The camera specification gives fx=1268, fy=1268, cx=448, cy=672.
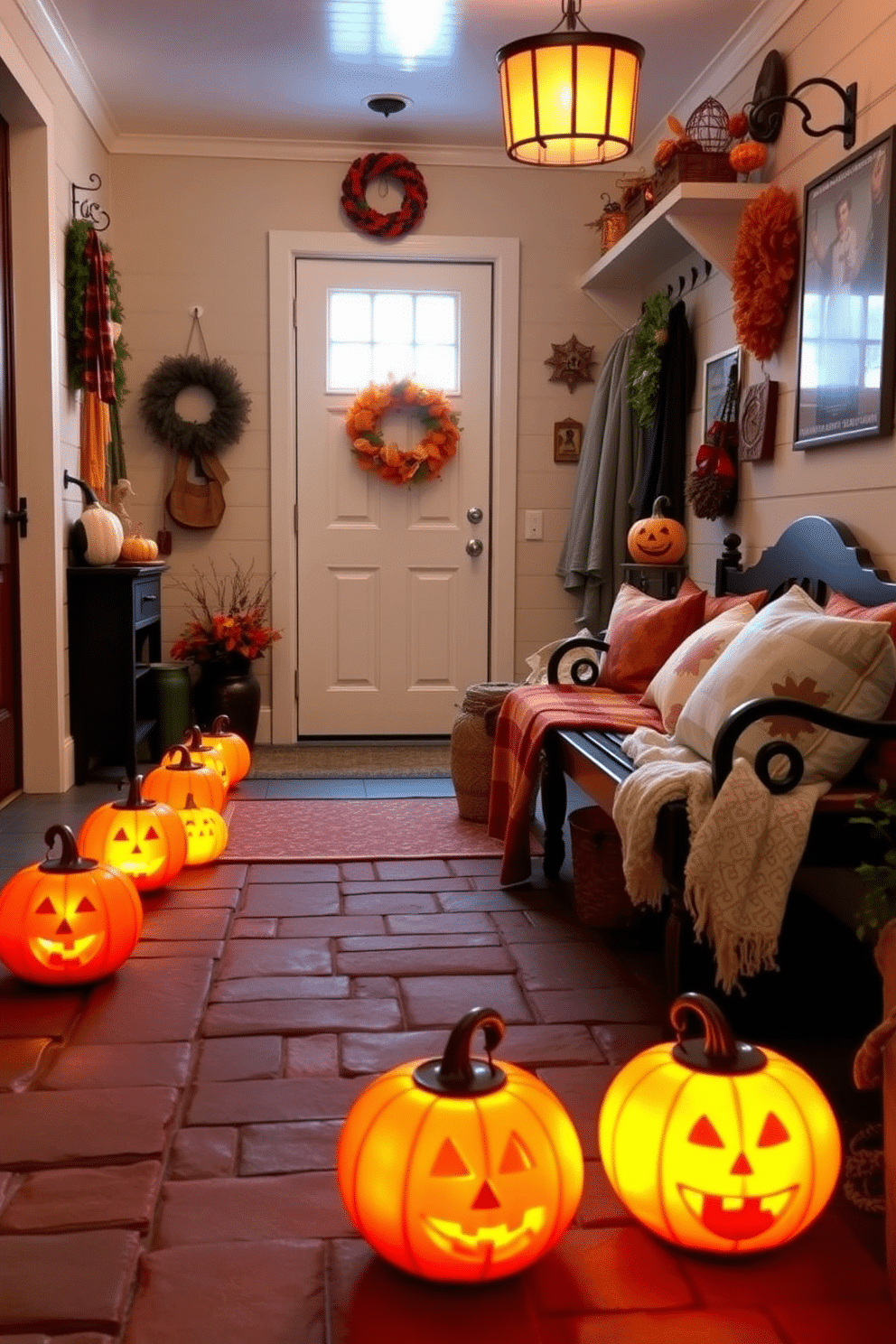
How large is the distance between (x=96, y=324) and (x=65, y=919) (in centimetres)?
290

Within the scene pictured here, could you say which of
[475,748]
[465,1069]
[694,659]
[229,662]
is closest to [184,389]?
[229,662]

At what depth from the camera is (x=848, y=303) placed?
326cm

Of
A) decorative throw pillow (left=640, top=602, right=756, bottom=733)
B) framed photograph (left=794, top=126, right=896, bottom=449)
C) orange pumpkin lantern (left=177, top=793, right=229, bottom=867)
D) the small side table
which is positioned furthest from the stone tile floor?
the small side table

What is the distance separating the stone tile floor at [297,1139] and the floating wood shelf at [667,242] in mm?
2265

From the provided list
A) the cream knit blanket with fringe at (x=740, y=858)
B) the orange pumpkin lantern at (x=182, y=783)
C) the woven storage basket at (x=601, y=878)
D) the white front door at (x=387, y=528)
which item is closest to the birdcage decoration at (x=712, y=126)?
the white front door at (x=387, y=528)

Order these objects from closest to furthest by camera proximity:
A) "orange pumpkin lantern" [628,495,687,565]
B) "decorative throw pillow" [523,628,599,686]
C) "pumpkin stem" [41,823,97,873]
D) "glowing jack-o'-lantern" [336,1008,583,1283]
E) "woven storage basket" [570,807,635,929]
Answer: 1. "glowing jack-o'-lantern" [336,1008,583,1283]
2. "pumpkin stem" [41,823,97,873]
3. "woven storage basket" [570,807,635,929]
4. "decorative throw pillow" [523,628,599,686]
5. "orange pumpkin lantern" [628,495,687,565]

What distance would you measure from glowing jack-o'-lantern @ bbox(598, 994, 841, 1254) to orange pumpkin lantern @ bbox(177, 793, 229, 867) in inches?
77.6

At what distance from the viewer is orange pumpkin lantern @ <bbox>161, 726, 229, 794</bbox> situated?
363 cm

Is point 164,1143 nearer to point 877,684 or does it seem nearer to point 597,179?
point 877,684

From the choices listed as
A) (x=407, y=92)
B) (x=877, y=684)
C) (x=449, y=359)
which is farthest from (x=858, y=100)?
(x=449, y=359)

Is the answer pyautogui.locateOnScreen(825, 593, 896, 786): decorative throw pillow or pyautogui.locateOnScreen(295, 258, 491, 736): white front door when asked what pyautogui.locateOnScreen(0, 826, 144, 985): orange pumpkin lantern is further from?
pyautogui.locateOnScreen(295, 258, 491, 736): white front door

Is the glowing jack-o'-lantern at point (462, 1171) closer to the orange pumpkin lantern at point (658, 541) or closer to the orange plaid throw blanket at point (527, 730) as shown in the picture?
the orange plaid throw blanket at point (527, 730)

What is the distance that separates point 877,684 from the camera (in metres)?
2.28

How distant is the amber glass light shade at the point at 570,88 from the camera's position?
3064 mm
